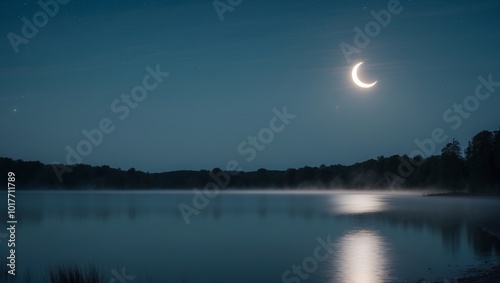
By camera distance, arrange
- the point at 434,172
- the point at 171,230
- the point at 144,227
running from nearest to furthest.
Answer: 1. the point at 171,230
2. the point at 144,227
3. the point at 434,172

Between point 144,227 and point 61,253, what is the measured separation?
1733 cm

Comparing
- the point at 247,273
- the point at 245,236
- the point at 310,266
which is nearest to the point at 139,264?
the point at 247,273

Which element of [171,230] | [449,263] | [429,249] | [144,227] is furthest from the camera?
[144,227]

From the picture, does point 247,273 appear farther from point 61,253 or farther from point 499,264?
point 61,253

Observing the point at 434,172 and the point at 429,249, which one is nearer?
the point at 429,249

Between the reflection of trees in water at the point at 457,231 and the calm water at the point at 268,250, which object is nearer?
the calm water at the point at 268,250

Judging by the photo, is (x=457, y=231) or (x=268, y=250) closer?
Result: (x=268, y=250)

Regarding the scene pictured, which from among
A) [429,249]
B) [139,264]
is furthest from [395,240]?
[139,264]

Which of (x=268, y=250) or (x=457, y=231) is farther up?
(x=457, y=231)

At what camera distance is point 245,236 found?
40.3 meters

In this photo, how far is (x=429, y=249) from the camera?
101ft

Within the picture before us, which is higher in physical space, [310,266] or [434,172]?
[434,172]

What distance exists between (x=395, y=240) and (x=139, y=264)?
17789 millimetres

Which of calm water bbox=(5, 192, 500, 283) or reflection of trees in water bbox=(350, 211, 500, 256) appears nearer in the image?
calm water bbox=(5, 192, 500, 283)
